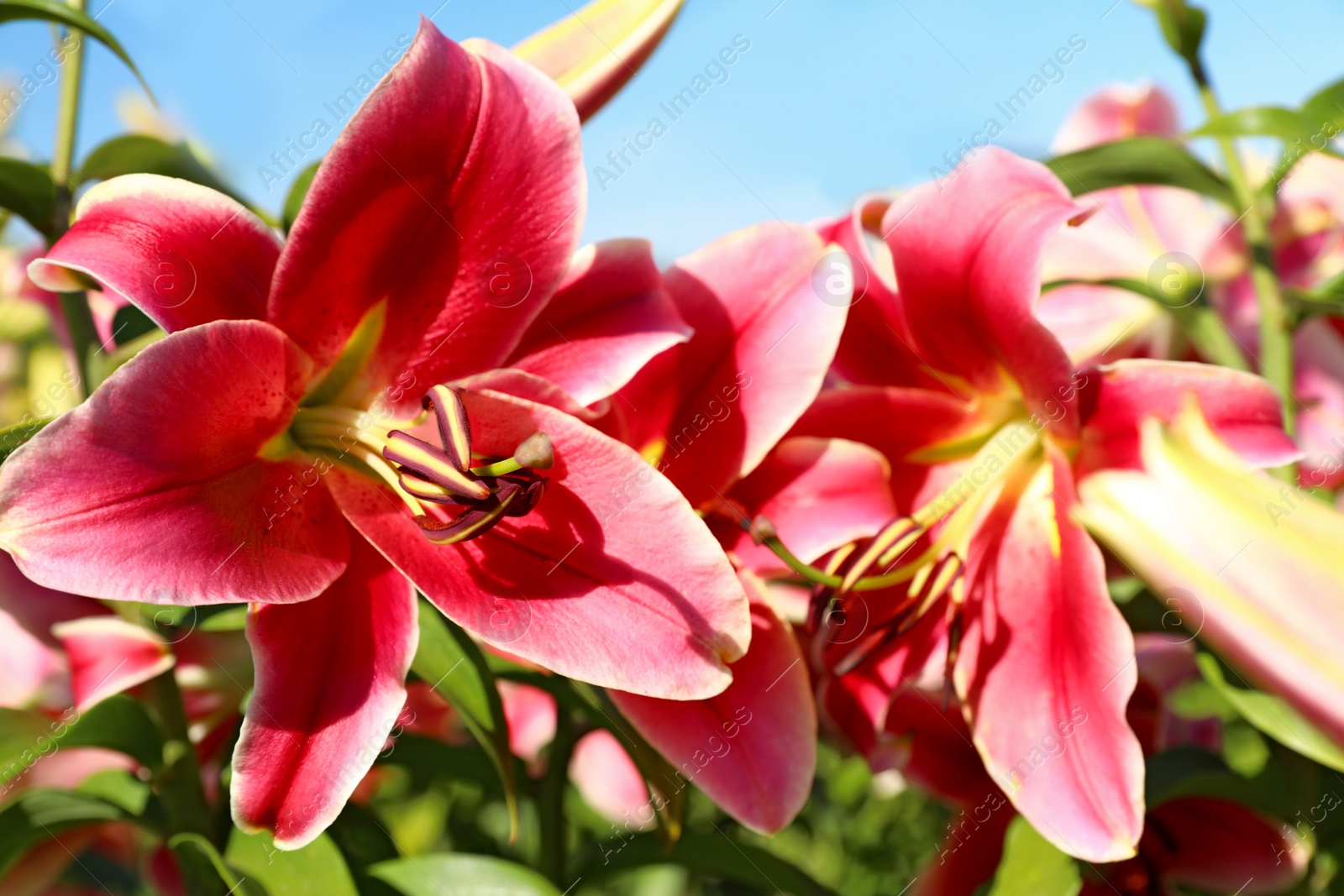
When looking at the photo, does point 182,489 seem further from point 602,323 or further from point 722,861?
point 722,861

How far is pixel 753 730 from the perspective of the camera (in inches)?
27.6

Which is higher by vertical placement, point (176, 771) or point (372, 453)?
point (372, 453)

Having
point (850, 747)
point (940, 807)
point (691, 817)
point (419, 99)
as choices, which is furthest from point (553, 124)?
point (940, 807)

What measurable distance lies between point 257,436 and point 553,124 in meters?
0.26

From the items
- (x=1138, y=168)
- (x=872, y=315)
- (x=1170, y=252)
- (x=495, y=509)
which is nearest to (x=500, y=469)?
(x=495, y=509)

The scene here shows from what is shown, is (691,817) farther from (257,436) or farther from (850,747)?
(257,436)

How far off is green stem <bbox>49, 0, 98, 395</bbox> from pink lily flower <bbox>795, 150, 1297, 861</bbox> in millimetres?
525

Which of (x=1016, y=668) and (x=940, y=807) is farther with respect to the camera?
(x=940, y=807)

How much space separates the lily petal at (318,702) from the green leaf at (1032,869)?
49 centimetres

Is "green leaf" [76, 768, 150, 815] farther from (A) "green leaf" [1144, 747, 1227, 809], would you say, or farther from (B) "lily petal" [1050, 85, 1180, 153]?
(B) "lily petal" [1050, 85, 1180, 153]

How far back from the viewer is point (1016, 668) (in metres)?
0.74

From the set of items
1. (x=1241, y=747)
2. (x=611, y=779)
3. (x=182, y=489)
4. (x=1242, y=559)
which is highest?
(x=1242, y=559)

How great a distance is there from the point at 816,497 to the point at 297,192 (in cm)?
43

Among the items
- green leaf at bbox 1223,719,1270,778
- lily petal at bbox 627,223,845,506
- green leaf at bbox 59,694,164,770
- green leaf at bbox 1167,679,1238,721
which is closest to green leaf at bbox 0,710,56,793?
green leaf at bbox 59,694,164,770
